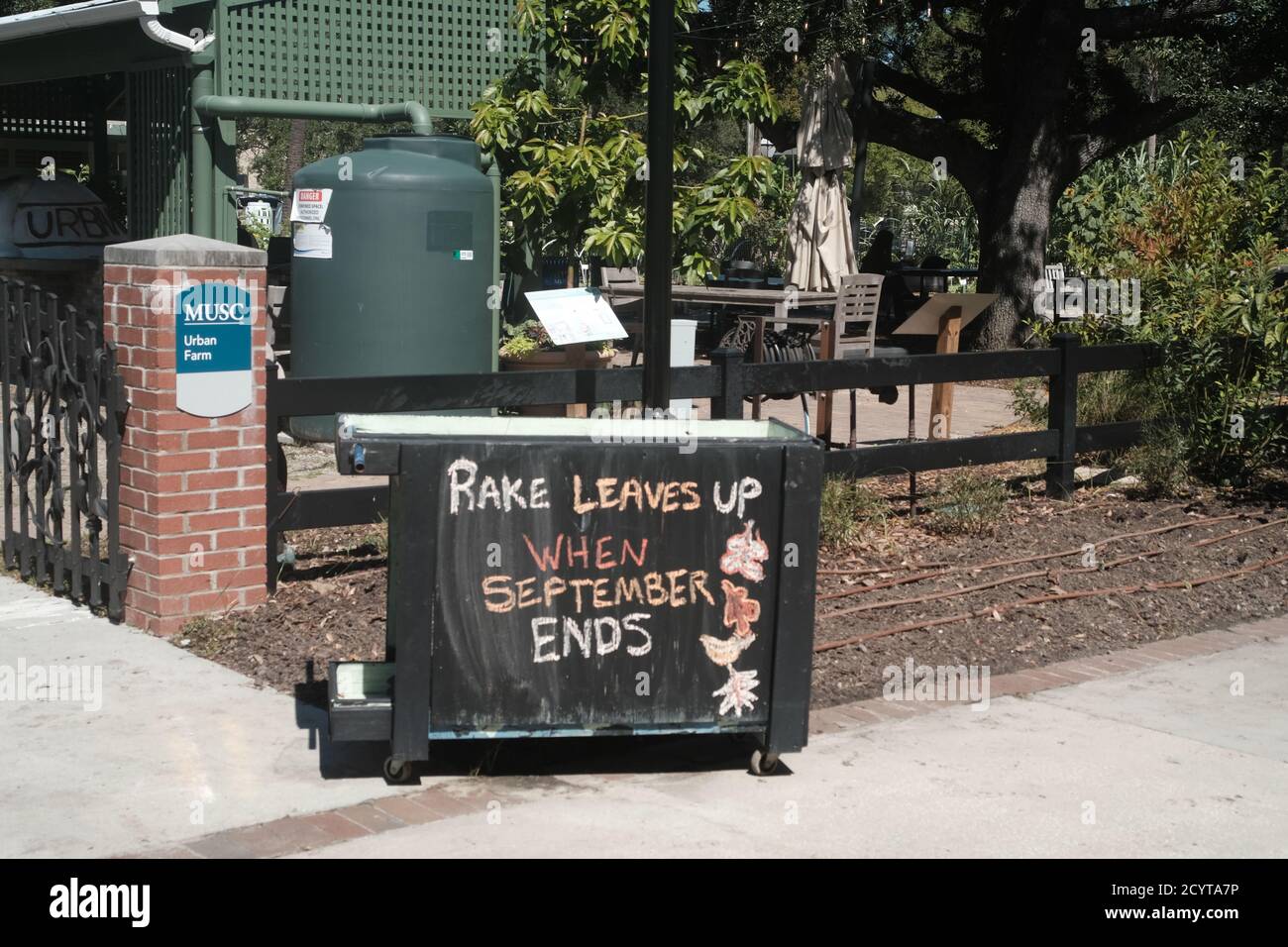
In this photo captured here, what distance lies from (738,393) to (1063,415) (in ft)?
8.89

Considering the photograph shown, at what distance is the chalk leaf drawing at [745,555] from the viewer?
5039 mm

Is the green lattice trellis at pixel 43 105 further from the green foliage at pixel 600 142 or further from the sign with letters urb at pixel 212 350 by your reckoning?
the sign with letters urb at pixel 212 350

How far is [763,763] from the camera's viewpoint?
205 inches

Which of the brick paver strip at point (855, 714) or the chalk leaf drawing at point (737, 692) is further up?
the chalk leaf drawing at point (737, 692)

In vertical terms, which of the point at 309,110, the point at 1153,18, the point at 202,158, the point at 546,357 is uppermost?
the point at 1153,18

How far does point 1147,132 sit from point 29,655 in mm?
16054

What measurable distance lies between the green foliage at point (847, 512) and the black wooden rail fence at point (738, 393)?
0.13 metres

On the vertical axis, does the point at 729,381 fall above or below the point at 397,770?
above

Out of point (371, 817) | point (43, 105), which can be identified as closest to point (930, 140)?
point (43, 105)

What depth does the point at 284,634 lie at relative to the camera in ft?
21.6

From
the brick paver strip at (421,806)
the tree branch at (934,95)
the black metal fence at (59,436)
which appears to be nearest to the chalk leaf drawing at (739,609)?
the brick paver strip at (421,806)

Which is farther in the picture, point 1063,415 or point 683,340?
point 683,340

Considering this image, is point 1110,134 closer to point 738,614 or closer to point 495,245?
point 495,245
